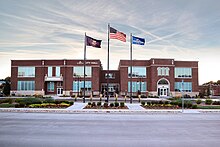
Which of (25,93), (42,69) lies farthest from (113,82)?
(25,93)

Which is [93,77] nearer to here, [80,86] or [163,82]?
[80,86]

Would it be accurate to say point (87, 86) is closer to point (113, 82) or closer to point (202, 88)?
point (113, 82)

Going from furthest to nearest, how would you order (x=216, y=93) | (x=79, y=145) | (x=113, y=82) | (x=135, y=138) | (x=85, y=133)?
(x=216, y=93) → (x=113, y=82) → (x=85, y=133) → (x=135, y=138) → (x=79, y=145)

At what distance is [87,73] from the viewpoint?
61.6 m

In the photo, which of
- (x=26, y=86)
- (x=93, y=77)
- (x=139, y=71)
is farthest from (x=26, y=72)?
(x=139, y=71)

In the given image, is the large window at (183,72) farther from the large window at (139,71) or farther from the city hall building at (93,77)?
the large window at (139,71)

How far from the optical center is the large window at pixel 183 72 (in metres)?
63.1

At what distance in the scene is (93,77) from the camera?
202 ft

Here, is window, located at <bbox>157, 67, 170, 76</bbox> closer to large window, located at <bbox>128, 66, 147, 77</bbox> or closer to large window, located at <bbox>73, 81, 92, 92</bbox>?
large window, located at <bbox>128, 66, 147, 77</bbox>

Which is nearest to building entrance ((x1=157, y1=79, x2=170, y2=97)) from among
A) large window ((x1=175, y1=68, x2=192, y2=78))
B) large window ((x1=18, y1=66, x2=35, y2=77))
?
large window ((x1=175, y1=68, x2=192, y2=78))

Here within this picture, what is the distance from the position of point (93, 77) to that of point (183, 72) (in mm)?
25404

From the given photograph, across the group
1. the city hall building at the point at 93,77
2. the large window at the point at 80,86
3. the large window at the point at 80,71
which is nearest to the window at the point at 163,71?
the city hall building at the point at 93,77

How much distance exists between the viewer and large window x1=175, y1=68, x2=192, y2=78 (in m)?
63.1

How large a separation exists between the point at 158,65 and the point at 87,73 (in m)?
19.6
